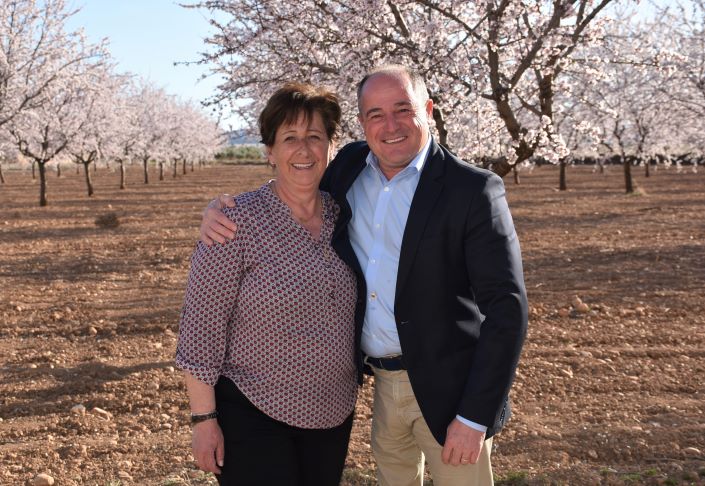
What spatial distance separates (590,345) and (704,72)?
11317 mm

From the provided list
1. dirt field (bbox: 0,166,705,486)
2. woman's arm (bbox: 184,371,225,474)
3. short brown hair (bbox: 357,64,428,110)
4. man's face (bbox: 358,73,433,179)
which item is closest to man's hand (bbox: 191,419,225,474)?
woman's arm (bbox: 184,371,225,474)

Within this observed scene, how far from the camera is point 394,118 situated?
243 cm

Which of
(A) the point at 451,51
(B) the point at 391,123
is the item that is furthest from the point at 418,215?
(A) the point at 451,51

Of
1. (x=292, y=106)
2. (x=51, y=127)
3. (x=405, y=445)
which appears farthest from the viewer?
(x=51, y=127)

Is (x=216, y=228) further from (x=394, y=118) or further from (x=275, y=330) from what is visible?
(x=394, y=118)

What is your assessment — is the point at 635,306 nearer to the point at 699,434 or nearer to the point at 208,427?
the point at 699,434

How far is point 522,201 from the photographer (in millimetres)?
23875

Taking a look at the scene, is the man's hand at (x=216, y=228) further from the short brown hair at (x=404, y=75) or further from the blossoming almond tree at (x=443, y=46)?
the blossoming almond tree at (x=443, y=46)

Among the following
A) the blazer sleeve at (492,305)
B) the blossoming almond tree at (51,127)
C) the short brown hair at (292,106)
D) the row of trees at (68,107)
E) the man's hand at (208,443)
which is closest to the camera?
the blazer sleeve at (492,305)

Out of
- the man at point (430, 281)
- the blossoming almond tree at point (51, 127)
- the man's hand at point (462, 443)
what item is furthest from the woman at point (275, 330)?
the blossoming almond tree at point (51, 127)

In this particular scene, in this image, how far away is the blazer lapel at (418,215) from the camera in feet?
7.56

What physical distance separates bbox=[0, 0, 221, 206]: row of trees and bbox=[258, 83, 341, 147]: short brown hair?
7750 mm

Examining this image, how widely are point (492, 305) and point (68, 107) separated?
2774cm

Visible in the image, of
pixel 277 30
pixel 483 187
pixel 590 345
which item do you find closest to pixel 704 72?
pixel 590 345
